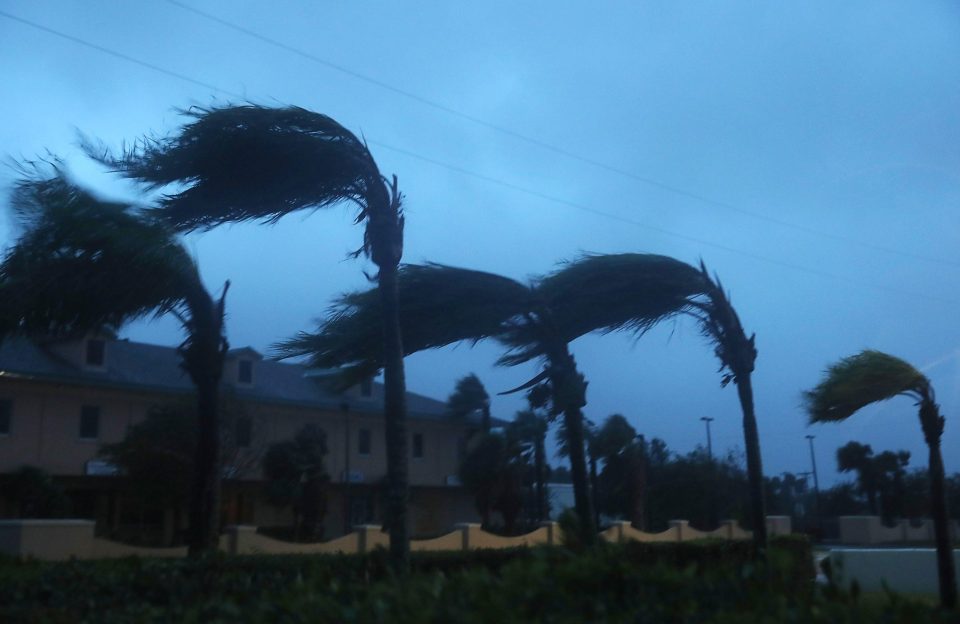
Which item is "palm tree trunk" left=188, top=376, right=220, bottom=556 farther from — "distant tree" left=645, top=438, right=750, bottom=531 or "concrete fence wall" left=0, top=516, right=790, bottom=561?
"distant tree" left=645, top=438, right=750, bottom=531

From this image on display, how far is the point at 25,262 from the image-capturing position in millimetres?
13211

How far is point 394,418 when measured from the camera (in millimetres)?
12125

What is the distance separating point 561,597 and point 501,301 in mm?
9984

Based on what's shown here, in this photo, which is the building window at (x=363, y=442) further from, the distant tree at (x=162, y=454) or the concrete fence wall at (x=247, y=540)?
the concrete fence wall at (x=247, y=540)

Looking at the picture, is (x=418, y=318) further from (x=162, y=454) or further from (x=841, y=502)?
(x=841, y=502)

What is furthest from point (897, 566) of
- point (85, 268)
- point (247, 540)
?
point (85, 268)

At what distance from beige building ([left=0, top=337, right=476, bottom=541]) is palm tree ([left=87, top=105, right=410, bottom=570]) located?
56.7 ft

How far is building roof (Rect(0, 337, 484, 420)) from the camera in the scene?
1260 inches

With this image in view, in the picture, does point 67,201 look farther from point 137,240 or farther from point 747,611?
point 747,611

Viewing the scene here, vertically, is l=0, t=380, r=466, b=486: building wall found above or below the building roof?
→ below

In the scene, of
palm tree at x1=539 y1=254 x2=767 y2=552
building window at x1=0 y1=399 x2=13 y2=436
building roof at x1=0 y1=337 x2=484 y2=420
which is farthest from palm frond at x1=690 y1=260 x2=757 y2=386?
building window at x1=0 y1=399 x2=13 y2=436

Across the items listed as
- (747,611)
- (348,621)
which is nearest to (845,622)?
(747,611)

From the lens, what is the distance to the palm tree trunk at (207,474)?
14242 millimetres

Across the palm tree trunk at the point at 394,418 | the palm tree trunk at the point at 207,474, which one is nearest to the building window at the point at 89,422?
the palm tree trunk at the point at 207,474
